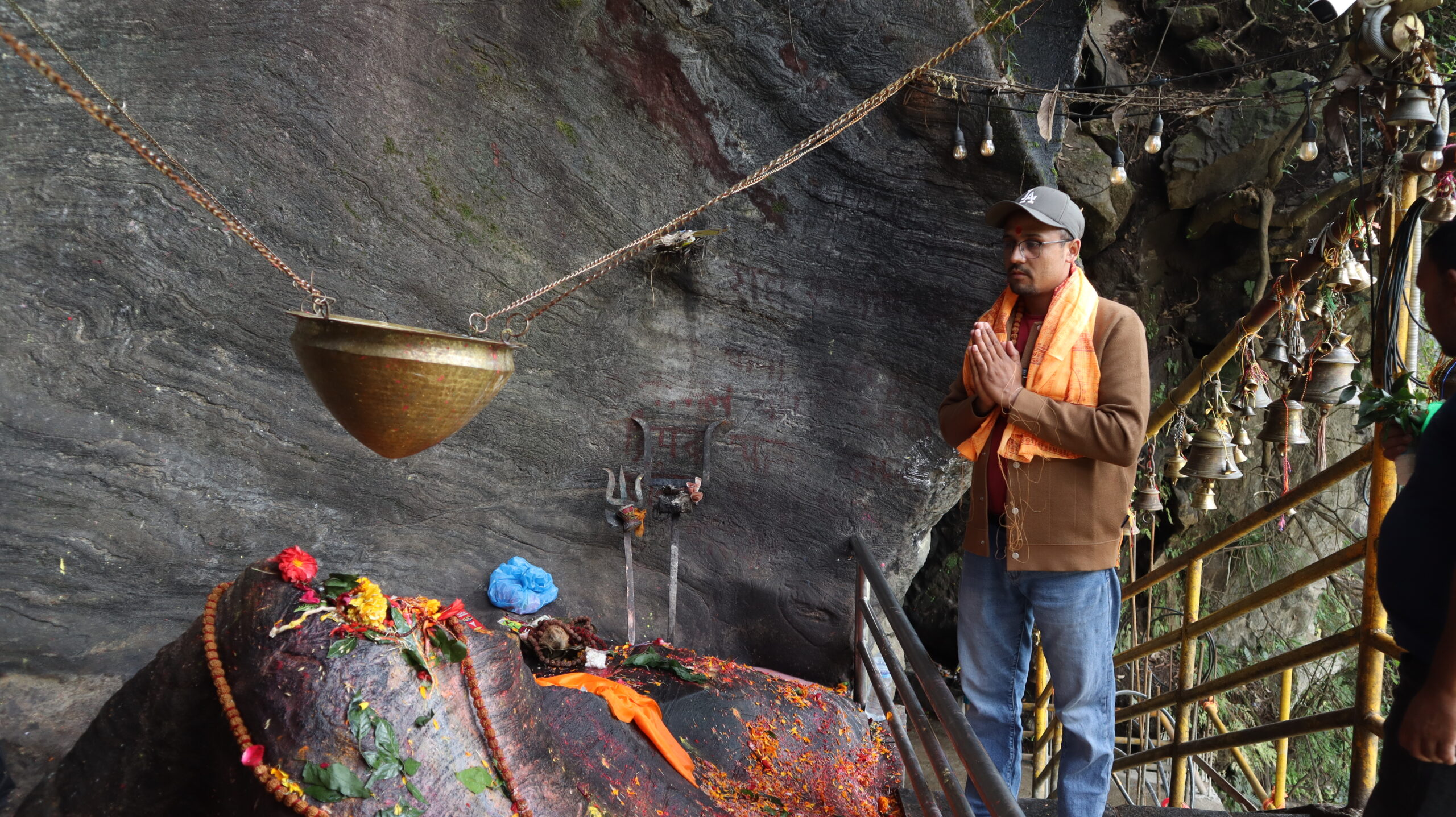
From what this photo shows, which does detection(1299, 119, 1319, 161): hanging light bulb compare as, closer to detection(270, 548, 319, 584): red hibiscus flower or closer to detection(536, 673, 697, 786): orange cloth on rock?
detection(536, 673, 697, 786): orange cloth on rock

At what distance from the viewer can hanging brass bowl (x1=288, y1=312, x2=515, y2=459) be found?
6.75 feet

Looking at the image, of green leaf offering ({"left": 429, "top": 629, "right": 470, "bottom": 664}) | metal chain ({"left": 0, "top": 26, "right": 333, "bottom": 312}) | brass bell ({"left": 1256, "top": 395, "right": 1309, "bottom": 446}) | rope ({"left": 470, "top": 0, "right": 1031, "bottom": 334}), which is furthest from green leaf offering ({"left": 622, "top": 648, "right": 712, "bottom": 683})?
brass bell ({"left": 1256, "top": 395, "right": 1309, "bottom": 446})

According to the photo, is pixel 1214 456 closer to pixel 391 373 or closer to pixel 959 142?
pixel 959 142

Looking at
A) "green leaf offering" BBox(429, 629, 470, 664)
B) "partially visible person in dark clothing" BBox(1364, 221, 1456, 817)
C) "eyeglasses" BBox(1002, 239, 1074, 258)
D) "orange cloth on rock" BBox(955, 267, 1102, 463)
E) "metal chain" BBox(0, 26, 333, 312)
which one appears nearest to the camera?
"partially visible person in dark clothing" BBox(1364, 221, 1456, 817)

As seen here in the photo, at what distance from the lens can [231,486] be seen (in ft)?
12.6

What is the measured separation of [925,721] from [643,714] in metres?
1.16

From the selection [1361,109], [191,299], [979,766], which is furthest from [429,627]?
[1361,109]

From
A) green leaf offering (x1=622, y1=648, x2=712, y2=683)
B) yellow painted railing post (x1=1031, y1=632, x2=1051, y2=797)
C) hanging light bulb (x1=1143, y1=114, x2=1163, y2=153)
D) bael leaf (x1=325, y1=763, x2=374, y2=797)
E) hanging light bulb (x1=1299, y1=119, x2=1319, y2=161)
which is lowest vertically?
yellow painted railing post (x1=1031, y1=632, x2=1051, y2=797)

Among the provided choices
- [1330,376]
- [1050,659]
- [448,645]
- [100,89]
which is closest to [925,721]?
[1050,659]

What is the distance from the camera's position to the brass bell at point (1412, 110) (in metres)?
2.38

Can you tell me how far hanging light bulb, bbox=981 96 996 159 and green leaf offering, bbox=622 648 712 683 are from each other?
292 centimetres

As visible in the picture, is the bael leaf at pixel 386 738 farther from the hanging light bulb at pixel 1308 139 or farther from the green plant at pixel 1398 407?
the hanging light bulb at pixel 1308 139

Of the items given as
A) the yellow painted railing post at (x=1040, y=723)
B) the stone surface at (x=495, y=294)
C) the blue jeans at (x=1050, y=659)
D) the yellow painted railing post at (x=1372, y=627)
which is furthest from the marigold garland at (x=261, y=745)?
the yellow painted railing post at (x=1040, y=723)

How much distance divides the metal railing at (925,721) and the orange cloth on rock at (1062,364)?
2.15 feet
